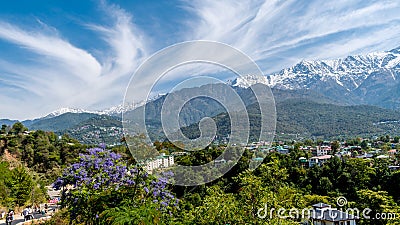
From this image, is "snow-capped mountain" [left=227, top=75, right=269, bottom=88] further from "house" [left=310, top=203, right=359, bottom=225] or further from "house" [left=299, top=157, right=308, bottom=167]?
"house" [left=299, top=157, right=308, bottom=167]

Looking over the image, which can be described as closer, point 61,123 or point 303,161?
point 303,161

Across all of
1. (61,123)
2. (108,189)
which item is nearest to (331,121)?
(108,189)

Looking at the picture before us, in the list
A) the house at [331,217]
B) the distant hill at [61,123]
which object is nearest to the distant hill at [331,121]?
the house at [331,217]

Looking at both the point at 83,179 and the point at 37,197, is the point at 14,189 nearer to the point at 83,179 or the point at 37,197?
the point at 37,197

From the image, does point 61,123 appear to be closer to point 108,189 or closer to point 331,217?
point 331,217

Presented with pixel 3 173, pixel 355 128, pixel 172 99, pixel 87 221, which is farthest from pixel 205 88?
pixel 355 128

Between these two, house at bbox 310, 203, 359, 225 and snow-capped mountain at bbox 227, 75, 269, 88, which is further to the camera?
house at bbox 310, 203, 359, 225

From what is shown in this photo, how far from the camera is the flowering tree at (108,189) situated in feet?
13.5

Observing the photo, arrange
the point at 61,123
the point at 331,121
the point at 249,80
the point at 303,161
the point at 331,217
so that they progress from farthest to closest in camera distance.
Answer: the point at 61,123 → the point at 331,121 → the point at 303,161 → the point at 331,217 → the point at 249,80

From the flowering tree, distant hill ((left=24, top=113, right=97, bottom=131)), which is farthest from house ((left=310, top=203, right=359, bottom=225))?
distant hill ((left=24, top=113, right=97, bottom=131))

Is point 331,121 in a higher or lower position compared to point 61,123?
lower

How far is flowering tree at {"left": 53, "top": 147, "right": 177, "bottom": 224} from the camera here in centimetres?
411

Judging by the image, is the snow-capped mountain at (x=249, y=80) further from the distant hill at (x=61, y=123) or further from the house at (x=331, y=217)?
the distant hill at (x=61, y=123)

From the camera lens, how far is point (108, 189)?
4.55 meters
